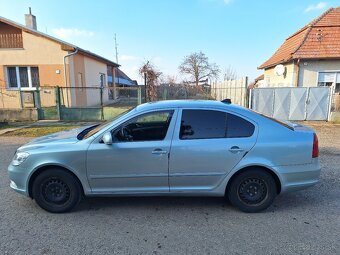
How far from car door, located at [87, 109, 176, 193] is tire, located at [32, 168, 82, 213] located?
277mm

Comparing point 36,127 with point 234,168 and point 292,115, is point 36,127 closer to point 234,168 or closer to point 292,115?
point 234,168

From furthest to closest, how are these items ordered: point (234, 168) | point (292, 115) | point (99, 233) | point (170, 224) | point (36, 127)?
1. point (292, 115)
2. point (36, 127)
3. point (234, 168)
4. point (170, 224)
5. point (99, 233)

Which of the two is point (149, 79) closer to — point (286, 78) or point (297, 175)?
point (286, 78)

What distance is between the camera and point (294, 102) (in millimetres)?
11344

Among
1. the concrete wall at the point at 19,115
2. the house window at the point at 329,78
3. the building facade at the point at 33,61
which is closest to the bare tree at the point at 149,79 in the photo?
the building facade at the point at 33,61

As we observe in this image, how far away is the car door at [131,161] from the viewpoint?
3357 mm

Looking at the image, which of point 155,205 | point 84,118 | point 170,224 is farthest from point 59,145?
point 84,118

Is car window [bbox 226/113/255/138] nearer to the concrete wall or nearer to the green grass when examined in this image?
the green grass

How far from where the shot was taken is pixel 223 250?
8.76 feet

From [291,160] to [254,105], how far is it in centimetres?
864

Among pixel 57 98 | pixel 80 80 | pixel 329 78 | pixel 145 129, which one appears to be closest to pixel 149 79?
pixel 80 80

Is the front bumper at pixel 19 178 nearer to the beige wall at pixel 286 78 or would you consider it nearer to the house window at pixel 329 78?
the beige wall at pixel 286 78

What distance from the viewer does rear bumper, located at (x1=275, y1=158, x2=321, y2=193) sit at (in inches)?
134

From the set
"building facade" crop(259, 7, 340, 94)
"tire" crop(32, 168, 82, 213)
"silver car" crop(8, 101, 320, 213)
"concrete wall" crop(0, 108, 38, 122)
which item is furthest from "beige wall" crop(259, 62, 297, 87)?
"tire" crop(32, 168, 82, 213)
